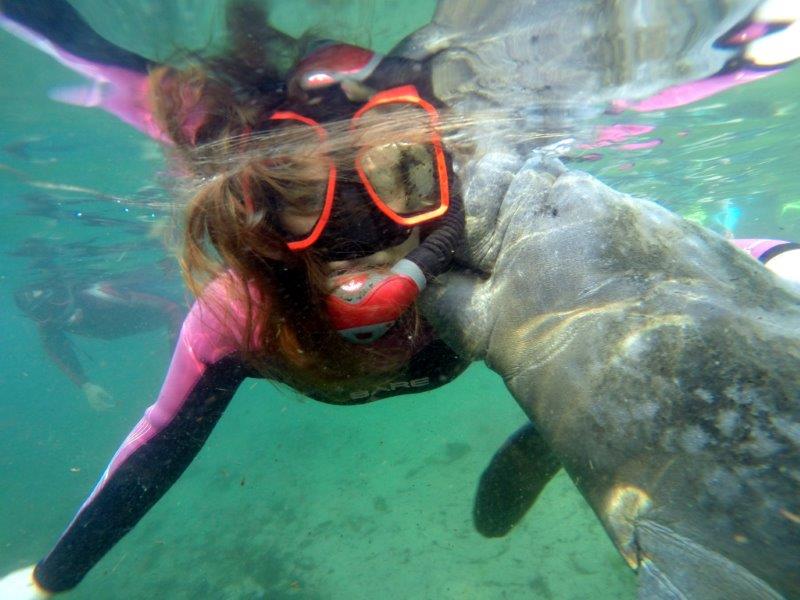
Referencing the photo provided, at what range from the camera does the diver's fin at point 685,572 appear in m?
1.29

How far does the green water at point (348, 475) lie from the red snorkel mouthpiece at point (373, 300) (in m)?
1.31

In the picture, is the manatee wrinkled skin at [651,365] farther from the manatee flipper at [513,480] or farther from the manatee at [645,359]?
the manatee flipper at [513,480]

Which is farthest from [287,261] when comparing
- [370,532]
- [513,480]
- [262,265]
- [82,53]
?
[370,532]

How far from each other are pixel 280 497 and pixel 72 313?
12.8 m

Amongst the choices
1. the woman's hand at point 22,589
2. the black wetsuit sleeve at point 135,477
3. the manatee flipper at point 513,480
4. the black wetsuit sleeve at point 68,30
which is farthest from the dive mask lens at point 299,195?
the black wetsuit sleeve at point 68,30

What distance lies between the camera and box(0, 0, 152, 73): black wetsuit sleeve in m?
4.59

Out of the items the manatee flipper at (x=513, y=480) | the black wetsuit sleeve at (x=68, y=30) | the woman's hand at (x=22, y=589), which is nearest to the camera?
the woman's hand at (x=22, y=589)

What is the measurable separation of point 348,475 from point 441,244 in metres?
12.7

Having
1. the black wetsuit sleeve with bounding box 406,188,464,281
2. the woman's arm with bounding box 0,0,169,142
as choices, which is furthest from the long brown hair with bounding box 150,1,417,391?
the woman's arm with bounding box 0,0,169,142

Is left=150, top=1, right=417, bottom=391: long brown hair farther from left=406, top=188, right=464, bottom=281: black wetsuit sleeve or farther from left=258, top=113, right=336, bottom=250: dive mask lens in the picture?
left=406, top=188, right=464, bottom=281: black wetsuit sleeve

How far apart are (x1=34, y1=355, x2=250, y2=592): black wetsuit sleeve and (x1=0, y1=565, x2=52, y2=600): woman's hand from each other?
0.05m

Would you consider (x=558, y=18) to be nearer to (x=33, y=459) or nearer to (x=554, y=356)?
(x=554, y=356)

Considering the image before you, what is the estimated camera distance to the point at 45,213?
42.6 feet

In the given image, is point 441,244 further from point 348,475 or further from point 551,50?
point 348,475
